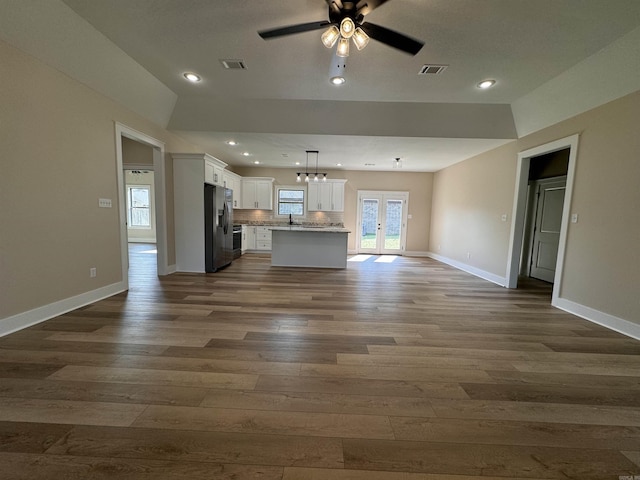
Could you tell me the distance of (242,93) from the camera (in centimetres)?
404

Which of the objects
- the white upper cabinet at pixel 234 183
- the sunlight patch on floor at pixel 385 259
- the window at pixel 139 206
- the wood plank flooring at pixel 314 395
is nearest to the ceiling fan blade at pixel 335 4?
the wood plank flooring at pixel 314 395

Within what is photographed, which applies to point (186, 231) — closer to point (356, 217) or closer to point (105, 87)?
point (105, 87)

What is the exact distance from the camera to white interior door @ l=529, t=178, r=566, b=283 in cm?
497

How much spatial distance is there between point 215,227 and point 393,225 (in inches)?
217

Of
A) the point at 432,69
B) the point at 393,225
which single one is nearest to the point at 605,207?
the point at 432,69

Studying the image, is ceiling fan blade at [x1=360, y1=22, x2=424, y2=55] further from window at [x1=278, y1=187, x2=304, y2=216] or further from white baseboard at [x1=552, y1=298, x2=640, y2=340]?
window at [x1=278, y1=187, x2=304, y2=216]

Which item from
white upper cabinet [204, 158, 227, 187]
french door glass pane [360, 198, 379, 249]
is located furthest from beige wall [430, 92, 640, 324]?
white upper cabinet [204, 158, 227, 187]

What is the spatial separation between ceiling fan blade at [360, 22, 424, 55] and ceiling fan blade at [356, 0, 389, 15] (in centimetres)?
8

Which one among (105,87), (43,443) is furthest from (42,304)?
(105,87)

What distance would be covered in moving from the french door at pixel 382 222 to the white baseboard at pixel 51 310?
648 cm

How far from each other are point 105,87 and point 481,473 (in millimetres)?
5042

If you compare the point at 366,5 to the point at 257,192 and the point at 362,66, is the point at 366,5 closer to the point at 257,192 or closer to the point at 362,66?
the point at 362,66

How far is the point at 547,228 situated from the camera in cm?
523

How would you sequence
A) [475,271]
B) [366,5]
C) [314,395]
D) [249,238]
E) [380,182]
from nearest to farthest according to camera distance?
[314,395] < [366,5] < [475,271] < [249,238] < [380,182]
